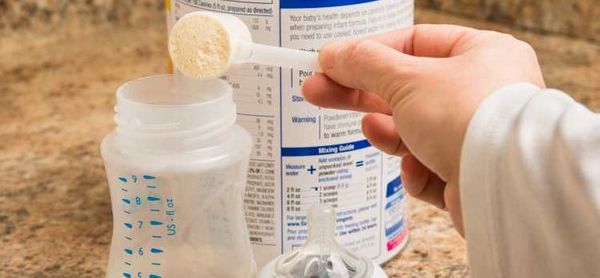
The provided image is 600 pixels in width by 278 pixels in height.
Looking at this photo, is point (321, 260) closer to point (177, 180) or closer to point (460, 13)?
point (177, 180)

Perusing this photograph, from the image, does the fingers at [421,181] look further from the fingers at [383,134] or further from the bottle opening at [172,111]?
the bottle opening at [172,111]

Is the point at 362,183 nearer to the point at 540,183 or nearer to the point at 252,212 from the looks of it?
the point at 252,212

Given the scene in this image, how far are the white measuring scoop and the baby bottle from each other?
0.02 m

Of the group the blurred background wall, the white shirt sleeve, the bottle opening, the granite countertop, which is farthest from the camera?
the blurred background wall

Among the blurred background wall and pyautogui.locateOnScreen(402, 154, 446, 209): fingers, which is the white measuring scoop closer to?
pyautogui.locateOnScreen(402, 154, 446, 209): fingers

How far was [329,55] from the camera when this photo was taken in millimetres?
515

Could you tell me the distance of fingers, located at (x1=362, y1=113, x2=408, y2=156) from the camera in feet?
1.89

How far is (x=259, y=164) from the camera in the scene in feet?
1.97

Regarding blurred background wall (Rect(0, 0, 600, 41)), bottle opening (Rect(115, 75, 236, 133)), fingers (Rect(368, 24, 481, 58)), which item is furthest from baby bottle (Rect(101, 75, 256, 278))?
blurred background wall (Rect(0, 0, 600, 41))

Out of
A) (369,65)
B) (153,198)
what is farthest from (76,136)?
(369,65)

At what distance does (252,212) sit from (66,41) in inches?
23.7

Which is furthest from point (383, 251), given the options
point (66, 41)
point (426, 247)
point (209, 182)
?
point (66, 41)

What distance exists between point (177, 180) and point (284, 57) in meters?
0.10

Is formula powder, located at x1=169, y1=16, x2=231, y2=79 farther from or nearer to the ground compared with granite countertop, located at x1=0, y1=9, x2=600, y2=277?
farther from the ground
